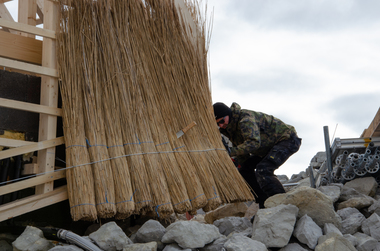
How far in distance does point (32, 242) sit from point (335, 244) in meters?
1.74

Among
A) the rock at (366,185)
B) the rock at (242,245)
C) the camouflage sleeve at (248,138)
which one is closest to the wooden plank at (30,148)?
the rock at (242,245)

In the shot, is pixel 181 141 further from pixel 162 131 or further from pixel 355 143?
pixel 355 143

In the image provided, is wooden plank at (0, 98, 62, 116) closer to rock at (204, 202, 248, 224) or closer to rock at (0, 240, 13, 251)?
rock at (0, 240, 13, 251)

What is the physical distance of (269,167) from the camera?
130 inches

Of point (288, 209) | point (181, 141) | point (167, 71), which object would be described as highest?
point (167, 71)

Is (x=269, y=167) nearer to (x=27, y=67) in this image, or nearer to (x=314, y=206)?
(x=314, y=206)

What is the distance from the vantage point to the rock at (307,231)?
2.23 metres

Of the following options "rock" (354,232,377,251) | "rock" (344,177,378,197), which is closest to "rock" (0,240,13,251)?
"rock" (354,232,377,251)

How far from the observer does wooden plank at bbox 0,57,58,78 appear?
2.39 metres

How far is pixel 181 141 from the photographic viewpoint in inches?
114

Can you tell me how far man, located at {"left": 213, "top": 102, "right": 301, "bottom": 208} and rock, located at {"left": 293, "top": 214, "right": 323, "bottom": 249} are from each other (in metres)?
0.85

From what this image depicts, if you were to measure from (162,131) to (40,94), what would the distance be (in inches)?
37.2

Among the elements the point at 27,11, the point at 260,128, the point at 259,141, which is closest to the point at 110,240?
the point at 259,141

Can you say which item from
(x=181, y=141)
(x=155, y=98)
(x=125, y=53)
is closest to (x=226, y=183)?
(x=181, y=141)
